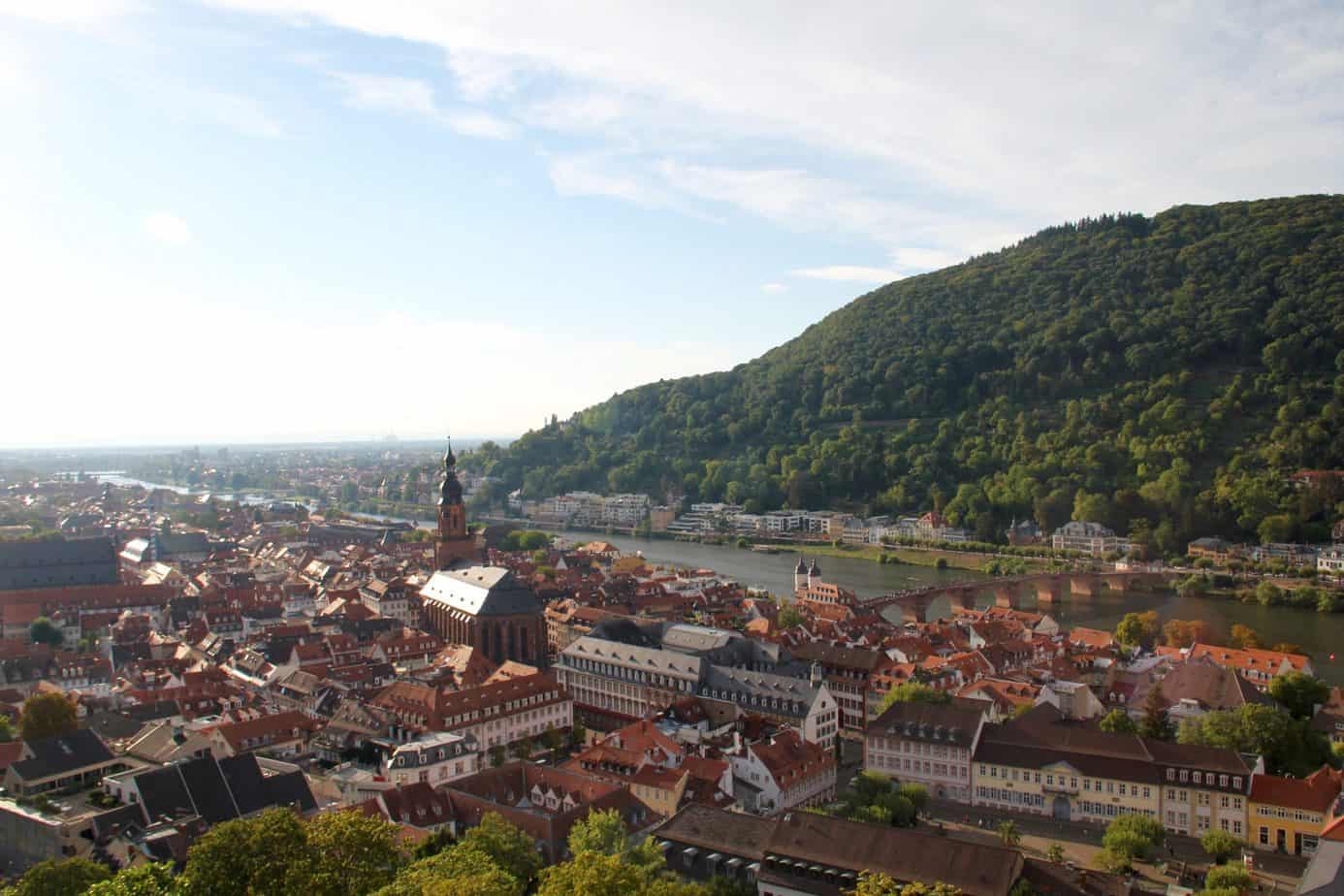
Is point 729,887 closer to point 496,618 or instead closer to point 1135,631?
point 496,618

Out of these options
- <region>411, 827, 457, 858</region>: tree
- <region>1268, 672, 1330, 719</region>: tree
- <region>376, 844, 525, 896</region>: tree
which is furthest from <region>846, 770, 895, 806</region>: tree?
<region>1268, 672, 1330, 719</region>: tree

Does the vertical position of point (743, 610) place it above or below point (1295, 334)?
below

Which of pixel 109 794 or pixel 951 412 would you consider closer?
pixel 109 794

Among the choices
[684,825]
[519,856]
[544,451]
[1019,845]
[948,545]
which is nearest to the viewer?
[519,856]

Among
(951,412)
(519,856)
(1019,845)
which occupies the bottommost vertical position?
(1019,845)

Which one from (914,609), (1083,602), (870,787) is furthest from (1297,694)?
(1083,602)

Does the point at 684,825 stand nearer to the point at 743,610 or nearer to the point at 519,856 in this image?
the point at 519,856

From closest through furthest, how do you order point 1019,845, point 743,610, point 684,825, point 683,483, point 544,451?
point 684,825, point 1019,845, point 743,610, point 683,483, point 544,451

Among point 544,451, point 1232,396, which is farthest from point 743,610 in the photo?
point 544,451
